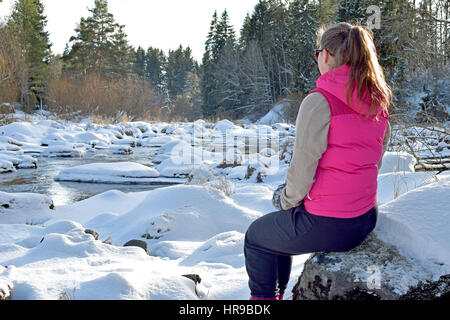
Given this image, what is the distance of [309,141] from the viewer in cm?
173

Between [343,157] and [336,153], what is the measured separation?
3cm

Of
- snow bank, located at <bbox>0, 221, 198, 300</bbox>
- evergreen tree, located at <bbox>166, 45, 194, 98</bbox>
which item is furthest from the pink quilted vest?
evergreen tree, located at <bbox>166, 45, 194, 98</bbox>

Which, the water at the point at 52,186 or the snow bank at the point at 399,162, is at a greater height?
the snow bank at the point at 399,162

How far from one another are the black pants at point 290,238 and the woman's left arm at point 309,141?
0.14 metres

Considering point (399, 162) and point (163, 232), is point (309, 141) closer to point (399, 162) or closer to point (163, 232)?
point (163, 232)

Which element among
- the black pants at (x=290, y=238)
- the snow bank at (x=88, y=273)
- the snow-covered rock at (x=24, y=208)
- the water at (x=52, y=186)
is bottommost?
the water at (x=52, y=186)

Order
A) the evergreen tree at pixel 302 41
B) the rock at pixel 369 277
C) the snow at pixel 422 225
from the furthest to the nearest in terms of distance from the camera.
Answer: the evergreen tree at pixel 302 41
the snow at pixel 422 225
the rock at pixel 369 277

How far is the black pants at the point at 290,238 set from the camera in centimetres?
182

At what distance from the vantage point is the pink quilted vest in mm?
1739

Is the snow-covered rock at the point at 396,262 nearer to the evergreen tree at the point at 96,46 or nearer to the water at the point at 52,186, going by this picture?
the water at the point at 52,186

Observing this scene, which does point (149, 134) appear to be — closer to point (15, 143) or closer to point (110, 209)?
point (15, 143)

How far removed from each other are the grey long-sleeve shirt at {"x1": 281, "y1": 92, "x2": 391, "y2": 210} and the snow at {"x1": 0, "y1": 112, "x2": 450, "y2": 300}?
27.1 inches

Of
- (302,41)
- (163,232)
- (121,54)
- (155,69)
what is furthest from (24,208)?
(155,69)

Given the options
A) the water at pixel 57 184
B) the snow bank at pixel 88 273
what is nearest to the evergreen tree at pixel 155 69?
the water at pixel 57 184
